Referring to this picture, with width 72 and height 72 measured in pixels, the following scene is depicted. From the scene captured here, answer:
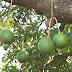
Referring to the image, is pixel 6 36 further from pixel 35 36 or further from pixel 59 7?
pixel 35 36

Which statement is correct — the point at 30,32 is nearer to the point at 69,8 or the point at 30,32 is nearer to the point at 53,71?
the point at 53,71

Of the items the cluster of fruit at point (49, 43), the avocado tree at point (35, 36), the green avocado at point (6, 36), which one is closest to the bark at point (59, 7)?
the avocado tree at point (35, 36)

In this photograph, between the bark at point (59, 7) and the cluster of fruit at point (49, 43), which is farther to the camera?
the bark at point (59, 7)

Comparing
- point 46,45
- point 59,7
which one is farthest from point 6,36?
point 59,7

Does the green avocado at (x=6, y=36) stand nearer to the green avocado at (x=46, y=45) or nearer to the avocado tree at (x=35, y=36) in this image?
the avocado tree at (x=35, y=36)

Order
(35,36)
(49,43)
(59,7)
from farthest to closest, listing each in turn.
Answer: (35,36) < (59,7) < (49,43)

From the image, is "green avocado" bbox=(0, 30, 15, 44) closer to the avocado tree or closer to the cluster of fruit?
the avocado tree

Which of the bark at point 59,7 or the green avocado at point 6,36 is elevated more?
the bark at point 59,7

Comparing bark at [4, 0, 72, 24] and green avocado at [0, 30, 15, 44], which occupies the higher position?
bark at [4, 0, 72, 24]

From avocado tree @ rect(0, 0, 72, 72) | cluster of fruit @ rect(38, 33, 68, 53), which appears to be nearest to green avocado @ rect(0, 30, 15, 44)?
avocado tree @ rect(0, 0, 72, 72)

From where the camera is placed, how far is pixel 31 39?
7.52ft

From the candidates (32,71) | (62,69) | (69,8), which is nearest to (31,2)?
(69,8)

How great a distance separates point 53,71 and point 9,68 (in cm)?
72

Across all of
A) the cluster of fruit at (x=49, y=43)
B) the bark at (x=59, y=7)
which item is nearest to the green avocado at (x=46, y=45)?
the cluster of fruit at (x=49, y=43)
